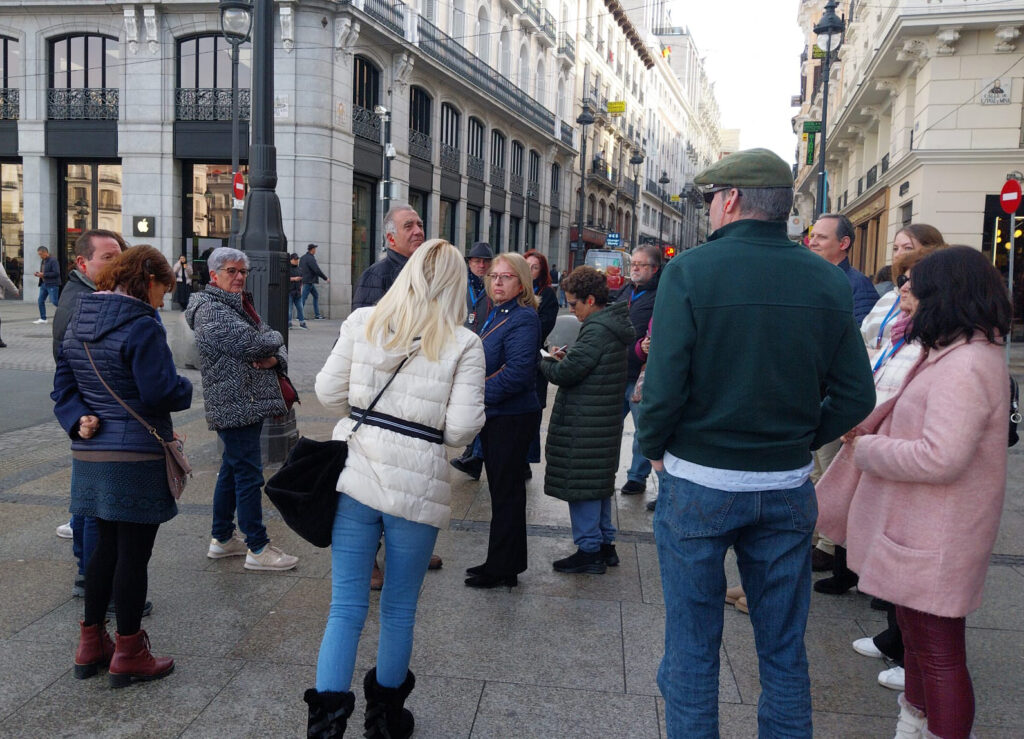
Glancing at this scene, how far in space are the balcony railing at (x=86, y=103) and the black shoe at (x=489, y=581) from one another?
24001 millimetres

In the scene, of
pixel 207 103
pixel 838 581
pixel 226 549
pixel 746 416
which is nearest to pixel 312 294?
pixel 207 103

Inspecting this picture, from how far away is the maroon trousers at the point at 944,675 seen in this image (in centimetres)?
271

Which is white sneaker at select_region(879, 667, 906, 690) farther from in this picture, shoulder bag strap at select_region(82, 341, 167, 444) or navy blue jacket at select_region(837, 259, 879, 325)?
shoulder bag strap at select_region(82, 341, 167, 444)

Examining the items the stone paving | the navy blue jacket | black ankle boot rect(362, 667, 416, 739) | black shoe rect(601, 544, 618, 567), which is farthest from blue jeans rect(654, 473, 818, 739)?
the navy blue jacket

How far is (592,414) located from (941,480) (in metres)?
2.26

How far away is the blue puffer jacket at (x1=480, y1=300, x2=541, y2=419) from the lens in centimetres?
443

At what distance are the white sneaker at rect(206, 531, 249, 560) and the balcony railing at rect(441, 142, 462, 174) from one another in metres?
26.9

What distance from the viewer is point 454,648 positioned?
12.3 feet

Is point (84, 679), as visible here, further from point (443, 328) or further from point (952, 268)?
point (952, 268)

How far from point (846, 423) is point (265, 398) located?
10.2ft

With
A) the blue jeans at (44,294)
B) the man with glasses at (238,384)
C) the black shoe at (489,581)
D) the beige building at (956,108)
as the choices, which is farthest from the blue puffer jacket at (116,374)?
the beige building at (956,108)

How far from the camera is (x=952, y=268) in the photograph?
108 inches

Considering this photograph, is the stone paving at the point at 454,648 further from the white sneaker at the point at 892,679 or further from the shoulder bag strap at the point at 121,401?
the shoulder bag strap at the point at 121,401

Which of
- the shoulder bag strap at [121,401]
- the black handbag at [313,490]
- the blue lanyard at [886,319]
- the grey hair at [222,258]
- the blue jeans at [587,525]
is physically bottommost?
the blue jeans at [587,525]
